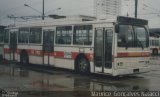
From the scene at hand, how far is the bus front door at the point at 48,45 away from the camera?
2067cm

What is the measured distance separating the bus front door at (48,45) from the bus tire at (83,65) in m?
2.42

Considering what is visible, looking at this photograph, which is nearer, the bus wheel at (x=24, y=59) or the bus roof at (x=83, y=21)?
the bus roof at (x=83, y=21)

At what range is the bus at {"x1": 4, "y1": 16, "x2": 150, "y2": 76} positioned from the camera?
53.9 ft

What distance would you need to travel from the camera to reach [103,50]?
16.8m

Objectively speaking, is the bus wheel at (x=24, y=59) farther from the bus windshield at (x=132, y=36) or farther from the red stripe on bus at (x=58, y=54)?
the bus windshield at (x=132, y=36)

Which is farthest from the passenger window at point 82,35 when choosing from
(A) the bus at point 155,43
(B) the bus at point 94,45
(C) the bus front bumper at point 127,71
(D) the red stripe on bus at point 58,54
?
(A) the bus at point 155,43

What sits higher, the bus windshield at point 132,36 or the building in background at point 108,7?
the building in background at point 108,7

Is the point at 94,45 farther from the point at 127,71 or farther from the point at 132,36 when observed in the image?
the point at 127,71

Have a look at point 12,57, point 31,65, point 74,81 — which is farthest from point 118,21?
point 12,57

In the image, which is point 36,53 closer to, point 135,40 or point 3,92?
point 135,40

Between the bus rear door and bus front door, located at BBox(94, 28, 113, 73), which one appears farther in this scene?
the bus rear door

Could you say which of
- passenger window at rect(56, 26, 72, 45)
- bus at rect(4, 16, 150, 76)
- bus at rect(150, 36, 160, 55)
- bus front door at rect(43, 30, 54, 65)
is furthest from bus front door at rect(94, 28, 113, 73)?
bus at rect(150, 36, 160, 55)

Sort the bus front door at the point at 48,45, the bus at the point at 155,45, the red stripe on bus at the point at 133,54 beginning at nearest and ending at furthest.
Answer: the red stripe on bus at the point at 133,54 < the bus front door at the point at 48,45 < the bus at the point at 155,45

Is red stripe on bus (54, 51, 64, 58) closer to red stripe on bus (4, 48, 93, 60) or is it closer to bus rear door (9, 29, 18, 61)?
red stripe on bus (4, 48, 93, 60)
